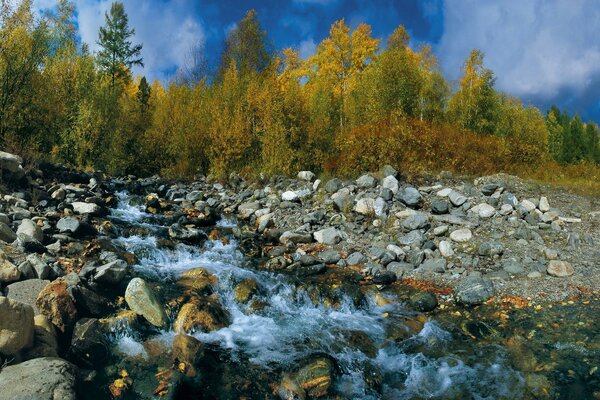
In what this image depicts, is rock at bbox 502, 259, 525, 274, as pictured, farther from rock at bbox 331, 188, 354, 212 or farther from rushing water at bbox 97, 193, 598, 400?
rock at bbox 331, 188, 354, 212

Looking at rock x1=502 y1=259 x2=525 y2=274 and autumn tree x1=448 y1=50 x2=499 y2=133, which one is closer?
rock x1=502 y1=259 x2=525 y2=274

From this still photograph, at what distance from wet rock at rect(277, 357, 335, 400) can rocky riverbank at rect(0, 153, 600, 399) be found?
16mm

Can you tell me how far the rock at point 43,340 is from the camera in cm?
486

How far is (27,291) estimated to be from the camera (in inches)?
233

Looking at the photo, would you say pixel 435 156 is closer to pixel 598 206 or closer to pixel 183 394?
pixel 598 206

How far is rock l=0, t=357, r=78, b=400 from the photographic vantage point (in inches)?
157

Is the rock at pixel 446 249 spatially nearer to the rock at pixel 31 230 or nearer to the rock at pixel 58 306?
the rock at pixel 58 306

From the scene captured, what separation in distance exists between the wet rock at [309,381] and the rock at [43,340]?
9.39 feet

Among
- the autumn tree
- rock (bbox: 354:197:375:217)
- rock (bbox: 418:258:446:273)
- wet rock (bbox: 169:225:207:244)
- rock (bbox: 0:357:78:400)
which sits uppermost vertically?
the autumn tree

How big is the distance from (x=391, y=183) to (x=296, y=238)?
375 centimetres

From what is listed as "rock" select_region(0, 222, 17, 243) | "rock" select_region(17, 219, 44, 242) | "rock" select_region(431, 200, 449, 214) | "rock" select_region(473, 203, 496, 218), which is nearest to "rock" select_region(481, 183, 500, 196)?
"rock" select_region(473, 203, 496, 218)

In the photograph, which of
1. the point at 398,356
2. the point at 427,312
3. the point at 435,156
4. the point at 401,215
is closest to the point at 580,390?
the point at 398,356

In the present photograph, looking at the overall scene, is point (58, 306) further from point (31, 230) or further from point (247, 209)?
point (247, 209)

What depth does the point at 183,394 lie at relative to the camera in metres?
4.74
